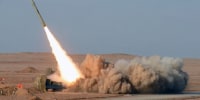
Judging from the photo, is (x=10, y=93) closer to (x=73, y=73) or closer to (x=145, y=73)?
(x=73, y=73)

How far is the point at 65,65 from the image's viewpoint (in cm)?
3994

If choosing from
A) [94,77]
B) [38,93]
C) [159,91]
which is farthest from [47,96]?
A: [159,91]

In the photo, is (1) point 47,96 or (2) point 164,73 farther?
(2) point 164,73

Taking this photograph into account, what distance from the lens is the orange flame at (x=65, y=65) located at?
39050 mm

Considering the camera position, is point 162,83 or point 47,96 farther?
point 162,83

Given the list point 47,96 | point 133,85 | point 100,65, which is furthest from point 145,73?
point 47,96

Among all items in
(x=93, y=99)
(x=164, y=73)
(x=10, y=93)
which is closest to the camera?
(x=93, y=99)

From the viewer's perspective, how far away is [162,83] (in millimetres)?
39031

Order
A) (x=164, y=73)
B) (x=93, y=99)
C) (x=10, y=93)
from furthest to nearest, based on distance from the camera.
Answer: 1. (x=164, y=73)
2. (x=10, y=93)
3. (x=93, y=99)

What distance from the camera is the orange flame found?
39050 millimetres

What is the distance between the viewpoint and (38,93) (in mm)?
37531

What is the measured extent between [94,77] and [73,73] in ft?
5.70

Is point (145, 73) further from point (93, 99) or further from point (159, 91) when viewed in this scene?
point (93, 99)

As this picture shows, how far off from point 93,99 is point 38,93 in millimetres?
5190
